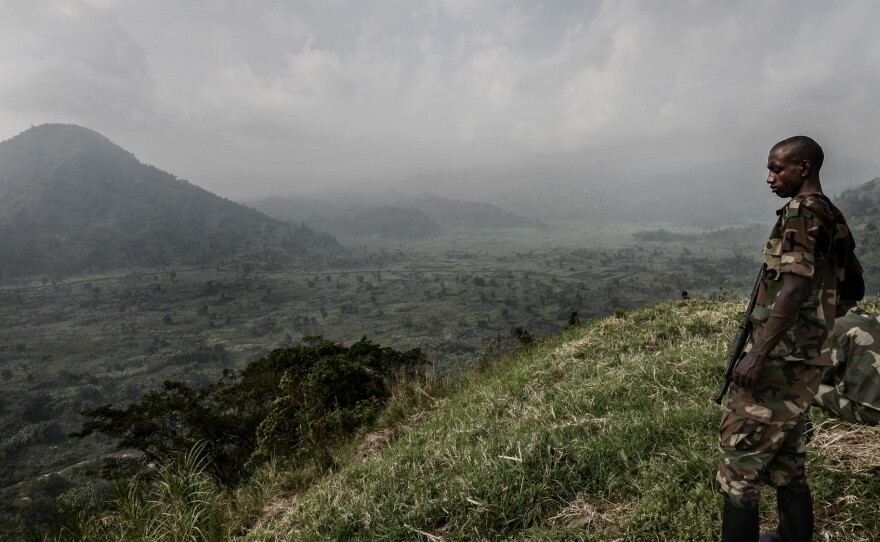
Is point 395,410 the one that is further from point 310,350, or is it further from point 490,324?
point 490,324

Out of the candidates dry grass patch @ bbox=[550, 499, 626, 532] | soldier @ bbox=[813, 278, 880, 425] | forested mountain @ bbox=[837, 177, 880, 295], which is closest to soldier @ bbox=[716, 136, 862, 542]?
dry grass patch @ bbox=[550, 499, 626, 532]

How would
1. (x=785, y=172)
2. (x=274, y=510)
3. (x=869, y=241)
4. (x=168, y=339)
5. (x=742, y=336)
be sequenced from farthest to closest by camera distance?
(x=168, y=339), (x=869, y=241), (x=274, y=510), (x=742, y=336), (x=785, y=172)

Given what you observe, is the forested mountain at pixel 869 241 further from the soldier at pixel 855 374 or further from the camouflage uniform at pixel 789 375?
the camouflage uniform at pixel 789 375

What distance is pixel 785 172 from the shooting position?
2.58 meters

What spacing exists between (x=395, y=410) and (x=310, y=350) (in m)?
11.0

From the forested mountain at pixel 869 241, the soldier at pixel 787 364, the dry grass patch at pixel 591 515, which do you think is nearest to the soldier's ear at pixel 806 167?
the soldier at pixel 787 364

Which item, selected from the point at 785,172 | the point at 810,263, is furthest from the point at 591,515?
the point at 785,172

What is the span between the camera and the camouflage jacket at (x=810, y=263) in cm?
235

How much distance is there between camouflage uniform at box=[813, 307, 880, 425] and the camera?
11.4 ft

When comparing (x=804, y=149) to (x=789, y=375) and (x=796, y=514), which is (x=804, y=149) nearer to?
(x=789, y=375)

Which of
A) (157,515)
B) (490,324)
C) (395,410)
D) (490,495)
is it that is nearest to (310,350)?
(395,410)

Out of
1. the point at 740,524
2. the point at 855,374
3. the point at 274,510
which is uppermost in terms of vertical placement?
the point at 855,374

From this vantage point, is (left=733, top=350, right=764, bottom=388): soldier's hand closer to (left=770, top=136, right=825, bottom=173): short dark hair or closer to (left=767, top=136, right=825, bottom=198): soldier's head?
(left=767, top=136, right=825, bottom=198): soldier's head

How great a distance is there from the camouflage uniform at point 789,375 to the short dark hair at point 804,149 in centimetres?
25
